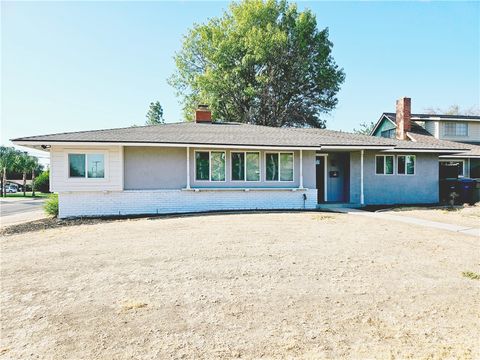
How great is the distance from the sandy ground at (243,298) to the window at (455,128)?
20.9 metres

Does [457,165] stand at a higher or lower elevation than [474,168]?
higher

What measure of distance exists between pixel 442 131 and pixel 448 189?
9055 millimetres

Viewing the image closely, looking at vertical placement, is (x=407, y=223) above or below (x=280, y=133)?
below

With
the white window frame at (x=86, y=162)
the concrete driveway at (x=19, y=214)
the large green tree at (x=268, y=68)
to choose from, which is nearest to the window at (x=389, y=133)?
the large green tree at (x=268, y=68)

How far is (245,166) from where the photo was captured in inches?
584

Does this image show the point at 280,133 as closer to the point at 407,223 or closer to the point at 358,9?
the point at 358,9

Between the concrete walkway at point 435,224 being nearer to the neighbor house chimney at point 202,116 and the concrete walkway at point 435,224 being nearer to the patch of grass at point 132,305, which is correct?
the patch of grass at point 132,305

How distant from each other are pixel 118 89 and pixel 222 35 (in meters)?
13.5

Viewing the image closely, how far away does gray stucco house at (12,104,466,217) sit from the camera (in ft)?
43.7

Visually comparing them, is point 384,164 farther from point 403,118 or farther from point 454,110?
point 454,110

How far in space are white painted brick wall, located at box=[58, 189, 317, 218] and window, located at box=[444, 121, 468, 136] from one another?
1689 centimetres

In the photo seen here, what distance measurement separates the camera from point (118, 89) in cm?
2288

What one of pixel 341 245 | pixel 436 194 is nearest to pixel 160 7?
pixel 341 245

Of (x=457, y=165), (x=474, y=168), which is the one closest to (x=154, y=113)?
(x=457, y=165)
